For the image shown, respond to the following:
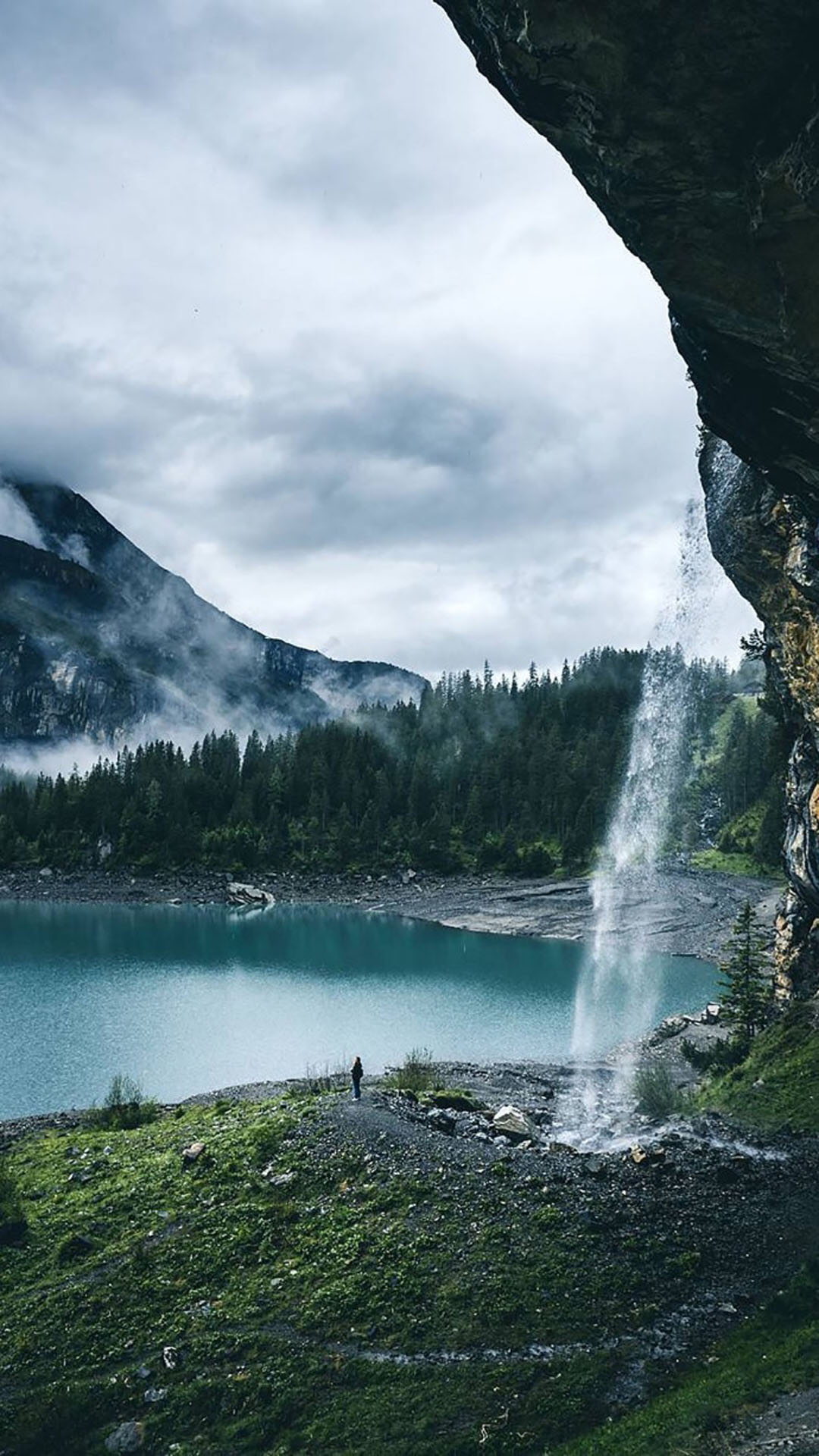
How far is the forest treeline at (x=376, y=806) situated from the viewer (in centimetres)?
15338

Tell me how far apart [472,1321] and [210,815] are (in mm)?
156331

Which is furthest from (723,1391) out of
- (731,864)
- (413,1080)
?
(731,864)

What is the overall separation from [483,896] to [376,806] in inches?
1494

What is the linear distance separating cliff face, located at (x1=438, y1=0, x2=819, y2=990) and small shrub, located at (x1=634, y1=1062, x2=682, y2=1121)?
2836 centimetres

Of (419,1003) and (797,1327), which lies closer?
(797,1327)

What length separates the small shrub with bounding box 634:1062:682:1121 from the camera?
37625 mm

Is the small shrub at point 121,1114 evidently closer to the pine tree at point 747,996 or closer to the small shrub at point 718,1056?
the small shrub at point 718,1056

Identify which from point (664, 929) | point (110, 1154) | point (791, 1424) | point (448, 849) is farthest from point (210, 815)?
point (791, 1424)

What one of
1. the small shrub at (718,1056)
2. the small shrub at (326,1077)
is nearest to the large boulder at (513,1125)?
the small shrub at (326,1077)

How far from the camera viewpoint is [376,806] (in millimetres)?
164500

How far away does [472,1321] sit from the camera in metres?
20.1

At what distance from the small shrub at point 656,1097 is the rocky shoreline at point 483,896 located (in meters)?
56.4

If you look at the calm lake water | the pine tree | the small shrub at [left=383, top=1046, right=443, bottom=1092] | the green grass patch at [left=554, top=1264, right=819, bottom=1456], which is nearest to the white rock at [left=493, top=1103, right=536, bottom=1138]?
the small shrub at [left=383, top=1046, right=443, bottom=1092]

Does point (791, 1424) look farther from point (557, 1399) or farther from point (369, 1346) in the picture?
point (369, 1346)
